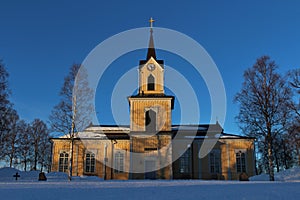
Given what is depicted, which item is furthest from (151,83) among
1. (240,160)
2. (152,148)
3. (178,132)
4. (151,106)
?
(240,160)

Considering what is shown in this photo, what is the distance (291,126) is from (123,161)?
653 inches

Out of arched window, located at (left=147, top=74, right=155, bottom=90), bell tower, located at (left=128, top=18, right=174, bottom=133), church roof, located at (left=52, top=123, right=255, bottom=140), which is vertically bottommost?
church roof, located at (left=52, top=123, right=255, bottom=140)

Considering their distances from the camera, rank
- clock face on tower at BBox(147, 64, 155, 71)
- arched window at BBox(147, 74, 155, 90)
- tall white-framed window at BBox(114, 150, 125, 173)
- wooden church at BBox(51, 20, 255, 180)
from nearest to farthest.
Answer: wooden church at BBox(51, 20, 255, 180)
tall white-framed window at BBox(114, 150, 125, 173)
arched window at BBox(147, 74, 155, 90)
clock face on tower at BBox(147, 64, 155, 71)

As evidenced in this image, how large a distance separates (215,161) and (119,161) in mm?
10289

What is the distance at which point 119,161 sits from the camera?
30109mm

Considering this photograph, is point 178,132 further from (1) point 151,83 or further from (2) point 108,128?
(2) point 108,128

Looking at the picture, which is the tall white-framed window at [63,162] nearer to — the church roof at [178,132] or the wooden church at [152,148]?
the wooden church at [152,148]

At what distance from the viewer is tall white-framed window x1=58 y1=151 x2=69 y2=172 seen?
30.5 metres

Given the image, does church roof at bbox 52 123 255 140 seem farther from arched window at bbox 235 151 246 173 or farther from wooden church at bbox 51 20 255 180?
arched window at bbox 235 151 246 173

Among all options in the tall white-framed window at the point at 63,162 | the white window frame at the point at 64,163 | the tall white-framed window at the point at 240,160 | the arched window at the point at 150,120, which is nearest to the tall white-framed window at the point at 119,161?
the arched window at the point at 150,120

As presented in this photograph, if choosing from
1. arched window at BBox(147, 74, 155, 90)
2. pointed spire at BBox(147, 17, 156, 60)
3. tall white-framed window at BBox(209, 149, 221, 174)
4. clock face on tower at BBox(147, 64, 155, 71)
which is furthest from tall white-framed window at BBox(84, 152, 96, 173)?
pointed spire at BBox(147, 17, 156, 60)

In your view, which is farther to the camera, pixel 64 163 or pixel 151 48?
pixel 151 48

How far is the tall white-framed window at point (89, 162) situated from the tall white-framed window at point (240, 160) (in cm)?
1536

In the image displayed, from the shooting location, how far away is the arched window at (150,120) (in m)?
29.6
